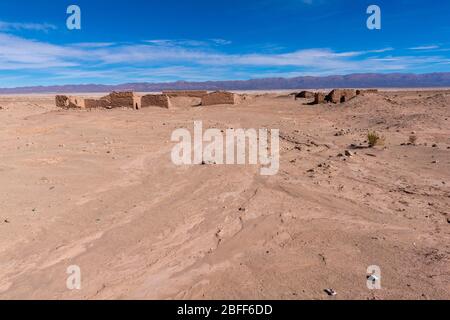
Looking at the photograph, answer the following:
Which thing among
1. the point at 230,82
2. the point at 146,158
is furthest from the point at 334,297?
the point at 230,82

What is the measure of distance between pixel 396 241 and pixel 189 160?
4.90m

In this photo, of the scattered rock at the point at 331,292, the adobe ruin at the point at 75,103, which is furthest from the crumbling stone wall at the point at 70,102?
the scattered rock at the point at 331,292

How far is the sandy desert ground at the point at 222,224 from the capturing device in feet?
12.8

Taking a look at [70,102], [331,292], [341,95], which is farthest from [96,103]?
[331,292]

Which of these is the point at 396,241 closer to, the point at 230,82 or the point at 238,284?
the point at 238,284

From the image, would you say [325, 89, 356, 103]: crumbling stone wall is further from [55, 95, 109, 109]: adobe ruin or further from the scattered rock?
the scattered rock

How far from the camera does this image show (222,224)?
5.30 metres

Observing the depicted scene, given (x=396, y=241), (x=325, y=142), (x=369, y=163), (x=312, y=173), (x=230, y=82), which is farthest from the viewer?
(x=230, y=82)

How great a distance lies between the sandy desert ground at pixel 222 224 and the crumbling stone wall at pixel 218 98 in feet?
46.4

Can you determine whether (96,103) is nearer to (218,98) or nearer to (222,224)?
(218,98)

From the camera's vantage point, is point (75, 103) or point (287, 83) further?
point (287, 83)

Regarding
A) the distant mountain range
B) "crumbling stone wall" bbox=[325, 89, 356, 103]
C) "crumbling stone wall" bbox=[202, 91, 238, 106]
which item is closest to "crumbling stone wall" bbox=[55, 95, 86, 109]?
"crumbling stone wall" bbox=[202, 91, 238, 106]

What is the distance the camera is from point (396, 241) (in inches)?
187

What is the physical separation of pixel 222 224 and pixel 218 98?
757 inches
